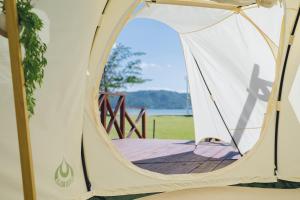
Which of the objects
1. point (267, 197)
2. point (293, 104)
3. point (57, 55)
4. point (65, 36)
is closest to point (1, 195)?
point (57, 55)

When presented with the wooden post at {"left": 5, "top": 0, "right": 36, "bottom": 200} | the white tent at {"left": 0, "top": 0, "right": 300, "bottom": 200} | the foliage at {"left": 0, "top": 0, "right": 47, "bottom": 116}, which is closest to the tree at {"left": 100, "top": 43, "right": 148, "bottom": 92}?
the white tent at {"left": 0, "top": 0, "right": 300, "bottom": 200}

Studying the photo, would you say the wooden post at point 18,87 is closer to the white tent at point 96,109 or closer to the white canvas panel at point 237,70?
the white tent at point 96,109

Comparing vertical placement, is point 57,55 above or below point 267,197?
above

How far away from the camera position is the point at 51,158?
2076mm

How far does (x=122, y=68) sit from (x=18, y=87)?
70.5ft

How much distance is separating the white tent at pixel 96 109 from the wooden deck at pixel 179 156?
1.88 ft

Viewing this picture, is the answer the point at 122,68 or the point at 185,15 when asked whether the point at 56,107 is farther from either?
the point at 122,68

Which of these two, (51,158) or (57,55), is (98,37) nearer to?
(57,55)

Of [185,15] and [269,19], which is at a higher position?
[185,15]

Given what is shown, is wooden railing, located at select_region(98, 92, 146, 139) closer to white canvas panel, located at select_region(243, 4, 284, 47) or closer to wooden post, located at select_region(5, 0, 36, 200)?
white canvas panel, located at select_region(243, 4, 284, 47)

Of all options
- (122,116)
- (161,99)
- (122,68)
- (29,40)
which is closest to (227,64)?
(122,116)

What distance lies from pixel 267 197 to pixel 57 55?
196cm

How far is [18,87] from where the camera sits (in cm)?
123

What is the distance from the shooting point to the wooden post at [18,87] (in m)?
1.22
